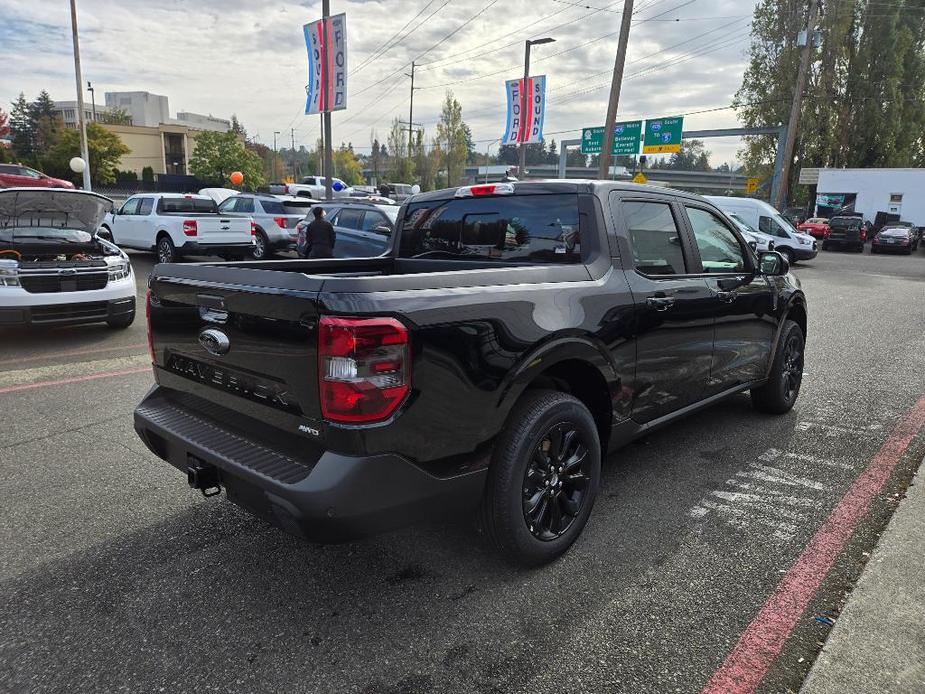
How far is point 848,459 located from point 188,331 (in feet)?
13.8

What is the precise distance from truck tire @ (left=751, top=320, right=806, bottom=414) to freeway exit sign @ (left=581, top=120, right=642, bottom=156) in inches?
1381

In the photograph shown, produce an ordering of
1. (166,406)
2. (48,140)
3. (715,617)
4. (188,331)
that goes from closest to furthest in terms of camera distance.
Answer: (715,617)
(188,331)
(166,406)
(48,140)

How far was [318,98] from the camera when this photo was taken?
1725 cm

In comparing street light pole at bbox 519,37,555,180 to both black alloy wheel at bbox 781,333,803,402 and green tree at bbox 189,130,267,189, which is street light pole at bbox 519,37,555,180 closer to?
black alloy wheel at bbox 781,333,803,402

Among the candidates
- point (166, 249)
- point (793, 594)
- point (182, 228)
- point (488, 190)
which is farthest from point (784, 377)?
point (166, 249)

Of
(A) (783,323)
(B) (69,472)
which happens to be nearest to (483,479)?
(B) (69,472)

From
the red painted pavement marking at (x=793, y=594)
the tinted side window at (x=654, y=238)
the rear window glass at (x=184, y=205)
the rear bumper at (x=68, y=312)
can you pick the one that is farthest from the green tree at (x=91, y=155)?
the red painted pavement marking at (x=793, y=594)

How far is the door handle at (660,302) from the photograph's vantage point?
3432mm

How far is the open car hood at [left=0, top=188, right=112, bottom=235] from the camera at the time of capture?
707 centimetres

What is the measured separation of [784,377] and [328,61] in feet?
50.4

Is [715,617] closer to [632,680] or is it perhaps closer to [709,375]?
[632,680]

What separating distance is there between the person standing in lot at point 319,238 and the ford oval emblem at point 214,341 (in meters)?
9.69

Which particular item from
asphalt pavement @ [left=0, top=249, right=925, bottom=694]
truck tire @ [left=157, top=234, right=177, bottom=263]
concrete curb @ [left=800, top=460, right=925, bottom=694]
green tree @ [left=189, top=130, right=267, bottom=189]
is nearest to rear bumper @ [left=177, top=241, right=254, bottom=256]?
truck tire @ [left=157, top=234, right=177, bottom=263]

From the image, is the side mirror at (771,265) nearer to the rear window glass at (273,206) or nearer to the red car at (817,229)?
the rear window glass at (273,206)
